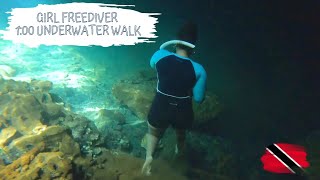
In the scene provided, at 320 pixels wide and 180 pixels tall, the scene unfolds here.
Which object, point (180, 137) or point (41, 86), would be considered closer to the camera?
point (180, 137)

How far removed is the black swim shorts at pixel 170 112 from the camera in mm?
4488

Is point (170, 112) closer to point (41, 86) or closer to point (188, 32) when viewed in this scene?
point (188, 32)

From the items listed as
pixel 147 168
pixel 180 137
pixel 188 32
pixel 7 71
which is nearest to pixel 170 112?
pixel 180 137

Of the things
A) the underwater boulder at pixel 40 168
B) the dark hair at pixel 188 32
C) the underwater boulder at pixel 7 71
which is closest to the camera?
the underwater boulder at pixel 40 168

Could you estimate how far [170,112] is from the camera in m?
4.53

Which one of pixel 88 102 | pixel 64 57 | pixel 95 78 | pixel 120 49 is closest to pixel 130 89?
pixel 88 102

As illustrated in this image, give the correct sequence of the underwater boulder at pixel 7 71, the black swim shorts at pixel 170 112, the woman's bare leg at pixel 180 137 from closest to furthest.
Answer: the black swim shorts at pixel 170 112
the woman's bare leg at pixel 180 137
the underwater boulder at pixel 7 71

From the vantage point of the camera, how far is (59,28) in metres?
6.96

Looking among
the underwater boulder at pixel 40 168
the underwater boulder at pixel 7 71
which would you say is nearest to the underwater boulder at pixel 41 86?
the underwater boulder at pixel 7 71

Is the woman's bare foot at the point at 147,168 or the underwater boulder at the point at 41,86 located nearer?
the woman's bare foot at the point at 147,168

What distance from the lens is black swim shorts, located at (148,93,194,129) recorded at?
449 centimetres

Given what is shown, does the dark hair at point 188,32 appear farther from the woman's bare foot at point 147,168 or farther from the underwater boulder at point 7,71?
the underwater boulder at point 7,71

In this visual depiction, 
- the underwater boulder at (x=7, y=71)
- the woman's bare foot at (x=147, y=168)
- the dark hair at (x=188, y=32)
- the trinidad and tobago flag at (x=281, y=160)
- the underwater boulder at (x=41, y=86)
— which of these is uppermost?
the dark hair at (x=188, y=32)

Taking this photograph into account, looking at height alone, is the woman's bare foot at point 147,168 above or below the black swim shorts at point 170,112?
below
